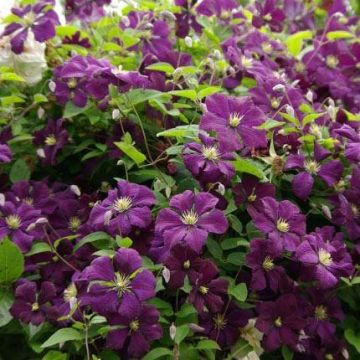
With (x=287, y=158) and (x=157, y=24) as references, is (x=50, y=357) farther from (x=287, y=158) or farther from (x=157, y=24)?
(x=157, y=24)

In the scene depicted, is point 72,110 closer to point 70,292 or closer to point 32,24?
point 32,24

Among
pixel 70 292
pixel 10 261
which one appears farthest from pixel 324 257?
pixel 10 261

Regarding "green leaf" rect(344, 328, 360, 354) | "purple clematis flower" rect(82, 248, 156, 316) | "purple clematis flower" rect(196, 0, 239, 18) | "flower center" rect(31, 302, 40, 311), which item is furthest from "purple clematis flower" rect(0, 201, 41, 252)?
"purple clematis flower" rect(196, 0, 239, 18)

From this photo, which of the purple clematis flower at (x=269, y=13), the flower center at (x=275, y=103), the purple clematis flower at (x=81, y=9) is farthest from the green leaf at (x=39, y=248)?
the purple clematis flower at (x=269, y=13)

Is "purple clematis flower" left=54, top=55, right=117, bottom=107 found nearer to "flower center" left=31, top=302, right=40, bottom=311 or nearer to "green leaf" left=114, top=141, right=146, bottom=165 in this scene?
"green leaf" left=114, top=141, right=146, bottom=165

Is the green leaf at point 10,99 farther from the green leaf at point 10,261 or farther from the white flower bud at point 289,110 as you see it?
the white flower bud at point 289,110
